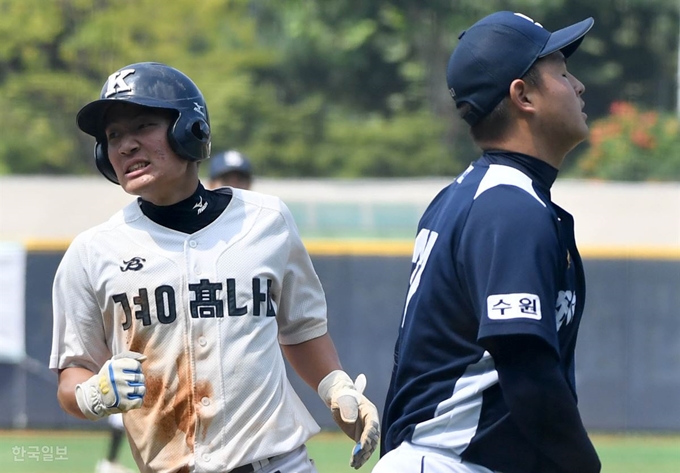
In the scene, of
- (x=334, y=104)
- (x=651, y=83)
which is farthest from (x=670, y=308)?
(x=334, y=104)

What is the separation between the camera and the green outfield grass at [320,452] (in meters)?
8.39

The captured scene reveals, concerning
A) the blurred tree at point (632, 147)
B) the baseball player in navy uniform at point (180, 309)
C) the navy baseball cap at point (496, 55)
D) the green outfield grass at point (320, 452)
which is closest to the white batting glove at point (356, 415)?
the baseball player in navy uniform at point (180, 309)

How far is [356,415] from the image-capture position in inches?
125

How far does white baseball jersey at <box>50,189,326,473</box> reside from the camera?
310cm

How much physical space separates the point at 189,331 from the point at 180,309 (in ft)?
0.22

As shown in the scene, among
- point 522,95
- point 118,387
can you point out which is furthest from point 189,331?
point 522,95

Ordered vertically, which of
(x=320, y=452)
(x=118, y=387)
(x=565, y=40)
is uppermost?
(x=565, y=40)

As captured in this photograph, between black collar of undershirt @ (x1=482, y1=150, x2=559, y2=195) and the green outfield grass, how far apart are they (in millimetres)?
5587

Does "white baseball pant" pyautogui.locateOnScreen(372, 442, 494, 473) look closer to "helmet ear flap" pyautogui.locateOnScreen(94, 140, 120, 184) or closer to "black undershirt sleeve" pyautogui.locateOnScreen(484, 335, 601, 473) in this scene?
"black undershirt sleeve" pyautogui.locateOnScreen(484, 335, 601, 473)

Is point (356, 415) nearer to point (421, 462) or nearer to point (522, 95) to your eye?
point (421, 462)

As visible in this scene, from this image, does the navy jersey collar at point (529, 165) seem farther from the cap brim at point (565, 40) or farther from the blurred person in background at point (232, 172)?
the blurred person in background at point (232, 172)

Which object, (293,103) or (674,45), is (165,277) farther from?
(674,45)

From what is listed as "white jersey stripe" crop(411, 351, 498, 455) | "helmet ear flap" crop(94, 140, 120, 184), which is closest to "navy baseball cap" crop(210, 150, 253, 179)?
"helmet ear flap" crop(94, 140, 120, 184)

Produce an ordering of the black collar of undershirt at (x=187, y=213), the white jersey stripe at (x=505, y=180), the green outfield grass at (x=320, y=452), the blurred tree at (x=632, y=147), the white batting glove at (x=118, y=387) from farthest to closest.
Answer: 1. the blurred tree at (x=632, y=147)
2. the green outfield grass at (x=320, y=452)
3. the black collar of undershirt at (x=187, y=213)
4. the white batting glove at (x=118, y=387)
5. the white jersey stripe at (x=505, y=180)
